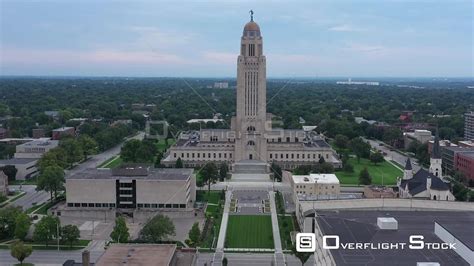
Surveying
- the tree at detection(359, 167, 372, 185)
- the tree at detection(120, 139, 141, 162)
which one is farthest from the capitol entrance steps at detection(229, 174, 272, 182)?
the tree at detection(120, 139, 141, 162)

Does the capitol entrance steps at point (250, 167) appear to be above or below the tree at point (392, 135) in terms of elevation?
below

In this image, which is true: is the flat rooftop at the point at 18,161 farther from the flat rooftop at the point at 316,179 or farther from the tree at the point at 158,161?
the flat rooftop at the point at 316,179

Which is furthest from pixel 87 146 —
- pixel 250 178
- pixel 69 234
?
pixel 69 234

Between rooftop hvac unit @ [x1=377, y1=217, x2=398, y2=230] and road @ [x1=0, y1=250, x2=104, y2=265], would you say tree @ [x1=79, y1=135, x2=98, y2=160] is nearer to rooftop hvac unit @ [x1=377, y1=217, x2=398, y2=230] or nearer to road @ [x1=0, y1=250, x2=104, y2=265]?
road @ [x1=0, y1=250, x2=104, y2=265]

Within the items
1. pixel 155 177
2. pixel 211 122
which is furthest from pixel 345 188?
pixel 211 122

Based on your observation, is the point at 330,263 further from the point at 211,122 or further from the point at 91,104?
the point at 91,104

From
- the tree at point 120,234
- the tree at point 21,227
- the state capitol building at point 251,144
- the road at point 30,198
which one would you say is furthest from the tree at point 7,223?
→ the state capitol building at point 251,144
